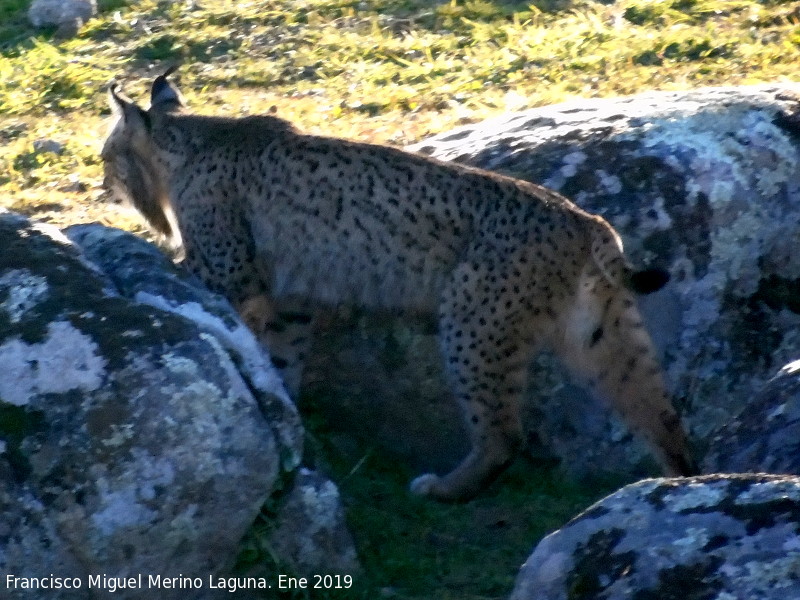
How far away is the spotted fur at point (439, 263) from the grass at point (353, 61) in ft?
3.56

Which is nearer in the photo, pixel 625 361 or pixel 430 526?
pixel 430 526

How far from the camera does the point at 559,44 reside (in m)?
9.16

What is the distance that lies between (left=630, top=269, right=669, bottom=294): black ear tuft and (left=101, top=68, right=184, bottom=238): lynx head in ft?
7.81

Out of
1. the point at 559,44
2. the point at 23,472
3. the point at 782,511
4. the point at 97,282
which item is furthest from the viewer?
the point at 559,44

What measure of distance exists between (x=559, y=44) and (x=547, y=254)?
4524 millimetres

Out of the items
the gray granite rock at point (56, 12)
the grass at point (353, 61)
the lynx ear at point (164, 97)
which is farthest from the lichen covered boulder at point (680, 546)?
the gray granite rock at point (56, 12)

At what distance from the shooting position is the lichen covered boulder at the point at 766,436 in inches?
153

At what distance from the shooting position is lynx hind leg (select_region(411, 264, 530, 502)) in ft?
16.6

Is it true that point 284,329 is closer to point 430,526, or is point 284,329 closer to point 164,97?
point 430,526

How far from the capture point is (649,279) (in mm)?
4727

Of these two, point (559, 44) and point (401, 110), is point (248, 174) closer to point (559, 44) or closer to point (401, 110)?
point (401, 110)

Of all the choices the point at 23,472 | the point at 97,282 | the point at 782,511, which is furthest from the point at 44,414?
the point at 782,511

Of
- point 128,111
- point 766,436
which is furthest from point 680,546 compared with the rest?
point 128,111

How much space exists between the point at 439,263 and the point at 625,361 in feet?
2.69
